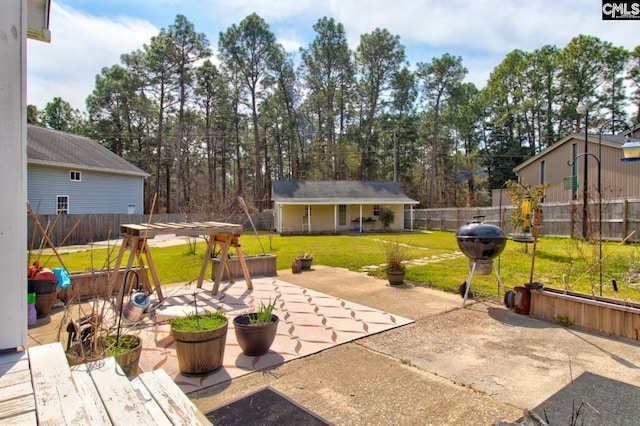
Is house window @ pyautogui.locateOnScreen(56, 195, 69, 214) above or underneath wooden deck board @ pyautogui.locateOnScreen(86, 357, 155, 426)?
above

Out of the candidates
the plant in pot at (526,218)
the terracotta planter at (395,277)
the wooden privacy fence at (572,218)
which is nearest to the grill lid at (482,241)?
the plant in pot at (526,218)

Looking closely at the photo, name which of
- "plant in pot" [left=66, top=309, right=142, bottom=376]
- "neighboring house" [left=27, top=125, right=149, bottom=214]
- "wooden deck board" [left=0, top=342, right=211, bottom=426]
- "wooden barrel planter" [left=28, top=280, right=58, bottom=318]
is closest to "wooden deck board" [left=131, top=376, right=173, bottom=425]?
"wooden deck board" [left=0, top=342, right=211, bottom=426]

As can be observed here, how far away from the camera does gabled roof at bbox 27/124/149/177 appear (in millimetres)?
17906

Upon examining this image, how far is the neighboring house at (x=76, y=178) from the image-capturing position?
58.2 ft

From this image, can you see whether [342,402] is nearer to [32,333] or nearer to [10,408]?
[10,408]

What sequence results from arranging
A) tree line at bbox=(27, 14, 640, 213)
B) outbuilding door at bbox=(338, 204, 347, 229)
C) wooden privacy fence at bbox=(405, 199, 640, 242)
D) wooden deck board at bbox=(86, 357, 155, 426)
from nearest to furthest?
wooden deck board at bbox=(86, 357, 155, 426)
wooden privacy fence at bbox=(405, 199, 640, 242)
outbuilding door at bbox=(338, 204, 347, 229)
tree line at bbox=(27, 14, 640, 213)

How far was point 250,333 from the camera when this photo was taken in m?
3.56

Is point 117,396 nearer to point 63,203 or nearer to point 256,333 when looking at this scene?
point 256,333

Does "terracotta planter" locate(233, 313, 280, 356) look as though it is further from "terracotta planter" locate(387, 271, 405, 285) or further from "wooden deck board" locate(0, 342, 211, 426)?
"terracotta planter" locate(387, 271, 405, 285)

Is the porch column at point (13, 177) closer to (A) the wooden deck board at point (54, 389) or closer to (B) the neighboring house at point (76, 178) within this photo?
(A) the wooden deck board at point (54, 389)

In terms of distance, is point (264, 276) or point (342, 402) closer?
point (342, 402)

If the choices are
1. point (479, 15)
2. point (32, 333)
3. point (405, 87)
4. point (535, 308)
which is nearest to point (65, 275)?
point (32, 333)

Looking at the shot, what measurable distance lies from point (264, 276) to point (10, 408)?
666 centimetres

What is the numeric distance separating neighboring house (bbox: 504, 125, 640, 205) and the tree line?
908 cm
